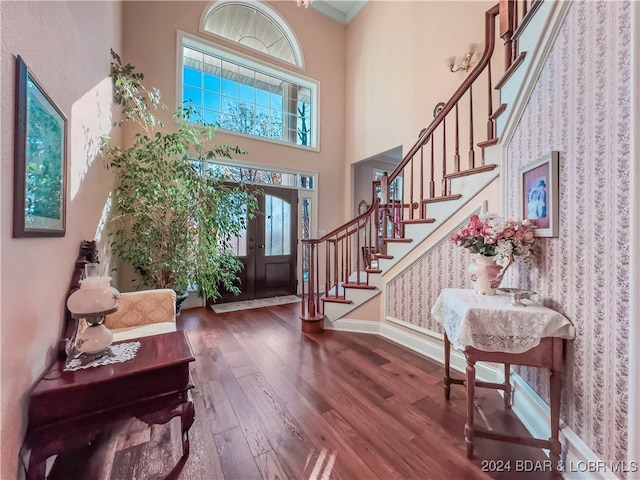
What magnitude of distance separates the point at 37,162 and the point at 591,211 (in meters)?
2.48

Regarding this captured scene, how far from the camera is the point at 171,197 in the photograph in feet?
9.08

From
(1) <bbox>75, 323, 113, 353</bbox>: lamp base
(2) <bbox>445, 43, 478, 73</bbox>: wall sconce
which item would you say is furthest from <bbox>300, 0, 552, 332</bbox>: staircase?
(1) <bbox>75, 323, 113, 353</bbox>: lamp base

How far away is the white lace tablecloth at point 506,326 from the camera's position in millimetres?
1324

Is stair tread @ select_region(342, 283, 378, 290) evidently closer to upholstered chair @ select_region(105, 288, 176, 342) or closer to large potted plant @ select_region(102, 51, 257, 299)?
large potted plant @ select_region(102, 51, 257, 299)

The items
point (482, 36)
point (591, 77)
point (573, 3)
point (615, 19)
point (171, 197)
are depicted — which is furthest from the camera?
point (482, 36)

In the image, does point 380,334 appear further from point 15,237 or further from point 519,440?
point 15,237

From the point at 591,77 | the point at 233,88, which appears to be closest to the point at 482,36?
the point at 591,77

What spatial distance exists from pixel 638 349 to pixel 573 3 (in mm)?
1638

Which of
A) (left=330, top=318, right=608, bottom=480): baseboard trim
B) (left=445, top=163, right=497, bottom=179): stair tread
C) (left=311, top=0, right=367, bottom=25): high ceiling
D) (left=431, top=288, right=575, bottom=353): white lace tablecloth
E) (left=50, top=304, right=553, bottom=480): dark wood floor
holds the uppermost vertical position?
(left=311, top=0, right=367, bottom=25): high ceiling

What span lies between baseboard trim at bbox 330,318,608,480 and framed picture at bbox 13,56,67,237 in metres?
2.56

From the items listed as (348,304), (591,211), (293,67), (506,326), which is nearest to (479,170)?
(591,211)

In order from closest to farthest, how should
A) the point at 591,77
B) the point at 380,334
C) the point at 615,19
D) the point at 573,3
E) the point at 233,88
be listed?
the point at 615,19 < the point at 591,77 < the point at 573,3 < the point at 380,334 < the point at 233,88

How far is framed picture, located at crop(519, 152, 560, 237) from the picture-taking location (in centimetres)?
141

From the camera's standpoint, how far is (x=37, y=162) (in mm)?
1137
